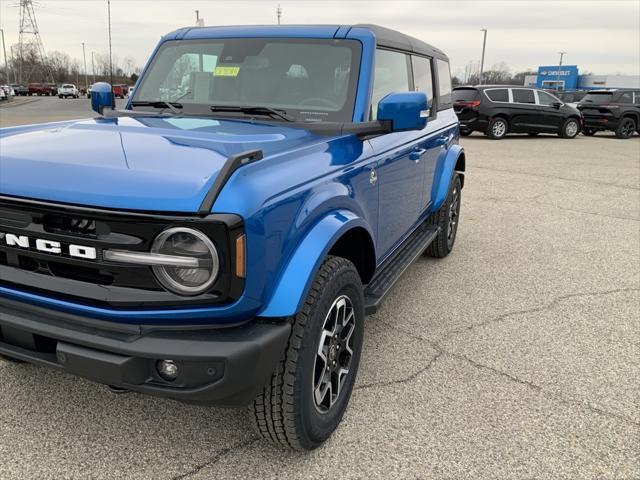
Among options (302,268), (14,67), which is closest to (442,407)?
(302,268)

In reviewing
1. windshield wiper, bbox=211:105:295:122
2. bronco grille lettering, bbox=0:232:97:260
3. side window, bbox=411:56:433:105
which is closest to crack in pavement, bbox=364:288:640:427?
windshield wiper, bbox=211:105:295:122

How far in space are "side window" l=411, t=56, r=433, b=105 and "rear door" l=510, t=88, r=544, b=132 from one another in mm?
13848

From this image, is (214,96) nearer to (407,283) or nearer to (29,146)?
(29,146)

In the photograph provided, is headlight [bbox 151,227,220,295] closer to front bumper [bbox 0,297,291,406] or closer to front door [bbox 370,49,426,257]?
front bumper [bbox 0,297,291,406]

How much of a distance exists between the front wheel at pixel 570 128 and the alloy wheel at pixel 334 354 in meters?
18.1

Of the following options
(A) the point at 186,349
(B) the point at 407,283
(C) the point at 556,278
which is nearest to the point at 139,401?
(A) the point at 186,349

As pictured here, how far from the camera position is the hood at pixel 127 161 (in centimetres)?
188

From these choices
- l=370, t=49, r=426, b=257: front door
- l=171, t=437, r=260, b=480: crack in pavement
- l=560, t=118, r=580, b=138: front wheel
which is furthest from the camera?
l=560, t=118, r=580, b=138: front wheel

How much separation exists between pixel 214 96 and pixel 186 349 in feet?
6.23

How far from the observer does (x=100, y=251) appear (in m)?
1.95

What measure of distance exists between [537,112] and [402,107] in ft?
54.7

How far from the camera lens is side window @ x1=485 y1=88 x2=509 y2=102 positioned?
17.0 metres

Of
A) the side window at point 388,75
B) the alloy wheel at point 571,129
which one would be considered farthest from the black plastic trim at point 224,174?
the alloy wheel at point 571,129

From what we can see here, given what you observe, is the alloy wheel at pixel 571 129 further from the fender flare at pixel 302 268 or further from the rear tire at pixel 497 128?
the fender flare at pixel 302 268
